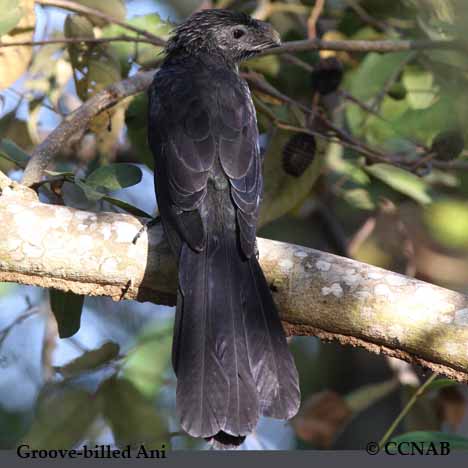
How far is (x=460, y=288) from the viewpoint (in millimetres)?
5660

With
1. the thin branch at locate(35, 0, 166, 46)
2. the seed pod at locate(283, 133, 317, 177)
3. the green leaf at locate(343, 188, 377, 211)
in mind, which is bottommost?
the green leaf at locate(343, 188, 377, 211)

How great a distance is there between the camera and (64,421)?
10.8ft

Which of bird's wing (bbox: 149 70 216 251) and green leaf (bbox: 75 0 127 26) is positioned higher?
green leaf (bbox: 75 0 127 26)

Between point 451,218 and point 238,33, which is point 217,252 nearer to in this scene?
point 238,33

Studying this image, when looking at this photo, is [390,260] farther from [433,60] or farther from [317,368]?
[433,60]

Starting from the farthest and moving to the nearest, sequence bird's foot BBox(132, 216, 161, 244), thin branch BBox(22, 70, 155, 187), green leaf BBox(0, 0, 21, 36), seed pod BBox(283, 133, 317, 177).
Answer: seed pod BBox(283, 133, 317, 177)
green leaf BBox(0, 0, 21, 36)
thin branch BBox(22, 70, 155, 187)
bird's foot BBox(132, 216, 161, 244)

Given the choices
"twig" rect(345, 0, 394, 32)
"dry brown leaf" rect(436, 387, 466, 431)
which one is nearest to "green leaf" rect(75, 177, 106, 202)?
"twig" rect(345, 0, 394, 32)

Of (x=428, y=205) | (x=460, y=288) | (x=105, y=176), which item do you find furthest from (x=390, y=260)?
(x=105, y=176)

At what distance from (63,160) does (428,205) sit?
2.29 m

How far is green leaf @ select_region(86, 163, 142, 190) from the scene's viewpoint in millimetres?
3123

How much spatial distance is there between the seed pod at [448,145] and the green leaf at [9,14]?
192 cm

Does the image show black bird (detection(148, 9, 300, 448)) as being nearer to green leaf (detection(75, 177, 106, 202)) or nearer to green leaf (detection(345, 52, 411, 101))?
green leaf (detection(75, 177, 106, 202))

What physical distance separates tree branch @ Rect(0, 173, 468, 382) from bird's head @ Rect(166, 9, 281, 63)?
148cm

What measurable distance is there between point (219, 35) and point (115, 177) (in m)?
1.27
